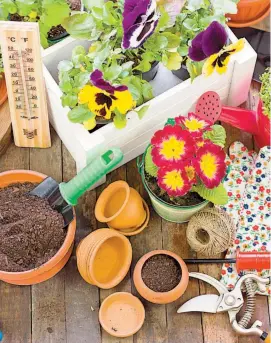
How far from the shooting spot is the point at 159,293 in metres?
1.79

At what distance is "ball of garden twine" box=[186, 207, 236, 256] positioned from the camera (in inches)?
72.1

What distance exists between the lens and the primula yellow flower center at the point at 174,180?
1.68 m

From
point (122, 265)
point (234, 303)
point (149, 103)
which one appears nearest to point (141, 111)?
point (149, 103)

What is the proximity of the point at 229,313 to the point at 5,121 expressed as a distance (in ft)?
2.38

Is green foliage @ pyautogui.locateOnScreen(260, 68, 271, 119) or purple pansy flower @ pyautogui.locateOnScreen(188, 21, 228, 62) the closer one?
purple pansy flower @ pyautogui.locateOnScreen(188, 21, 228, 62)

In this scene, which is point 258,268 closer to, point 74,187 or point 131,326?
point 131,326

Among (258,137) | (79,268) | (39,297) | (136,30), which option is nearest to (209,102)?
(258,137)

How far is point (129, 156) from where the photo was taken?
6.47 ft

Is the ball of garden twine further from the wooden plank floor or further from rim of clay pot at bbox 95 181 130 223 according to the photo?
rim of clay pot at bbox 95 181 130 223

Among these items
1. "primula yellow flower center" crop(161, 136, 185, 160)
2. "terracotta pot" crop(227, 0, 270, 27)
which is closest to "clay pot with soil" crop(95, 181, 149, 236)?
"primula yellow flower center" crop(161, 136, 185, 160)

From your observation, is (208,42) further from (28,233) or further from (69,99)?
(28,233)

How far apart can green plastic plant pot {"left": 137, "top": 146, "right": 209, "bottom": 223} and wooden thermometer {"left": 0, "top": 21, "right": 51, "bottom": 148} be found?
0.27 metres

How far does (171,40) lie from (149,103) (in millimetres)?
158

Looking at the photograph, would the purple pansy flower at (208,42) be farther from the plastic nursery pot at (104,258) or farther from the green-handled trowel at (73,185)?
the plastic nursery pot at (104,258)
